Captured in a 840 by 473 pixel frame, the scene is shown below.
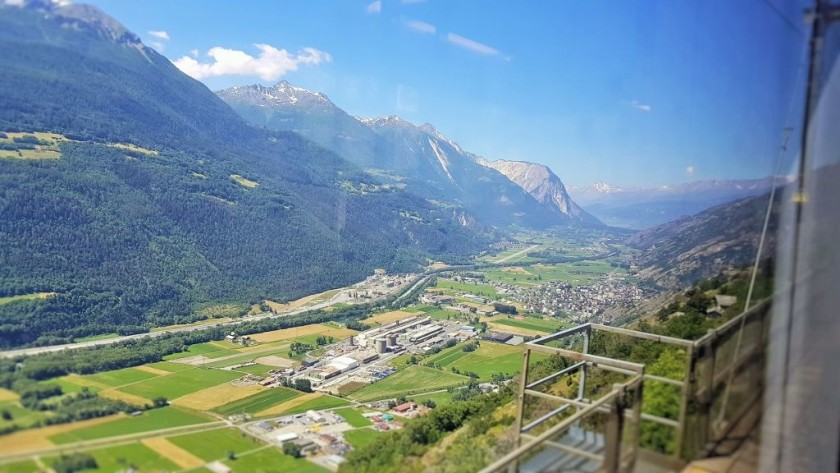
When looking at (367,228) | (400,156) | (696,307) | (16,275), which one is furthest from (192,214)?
(400,156)

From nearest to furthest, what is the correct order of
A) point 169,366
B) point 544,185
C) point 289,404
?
point 169,366, point 289,404, point 544,185

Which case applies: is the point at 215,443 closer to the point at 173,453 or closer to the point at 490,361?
the point at 173,453

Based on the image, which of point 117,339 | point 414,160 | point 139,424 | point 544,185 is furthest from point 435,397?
point 414,160

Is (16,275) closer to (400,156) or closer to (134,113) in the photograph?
(134,113)

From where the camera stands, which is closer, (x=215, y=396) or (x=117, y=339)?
(x=117, y=339)

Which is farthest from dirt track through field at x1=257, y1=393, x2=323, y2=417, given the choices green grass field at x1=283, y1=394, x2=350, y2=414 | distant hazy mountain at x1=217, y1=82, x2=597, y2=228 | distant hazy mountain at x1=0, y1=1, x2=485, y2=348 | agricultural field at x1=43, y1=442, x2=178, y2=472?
distant hazy mountain at x1=217, y1=82, x2=597, y2=228

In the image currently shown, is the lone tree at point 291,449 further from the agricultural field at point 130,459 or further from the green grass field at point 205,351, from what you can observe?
the green grass field at point 205,351

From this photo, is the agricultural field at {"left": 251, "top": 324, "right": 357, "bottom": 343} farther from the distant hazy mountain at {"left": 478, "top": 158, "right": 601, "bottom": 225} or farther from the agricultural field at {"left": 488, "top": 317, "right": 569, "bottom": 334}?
the distant hazy mountain at {"left": 478, "top": 158, "right": 601, "bottom": 225}
